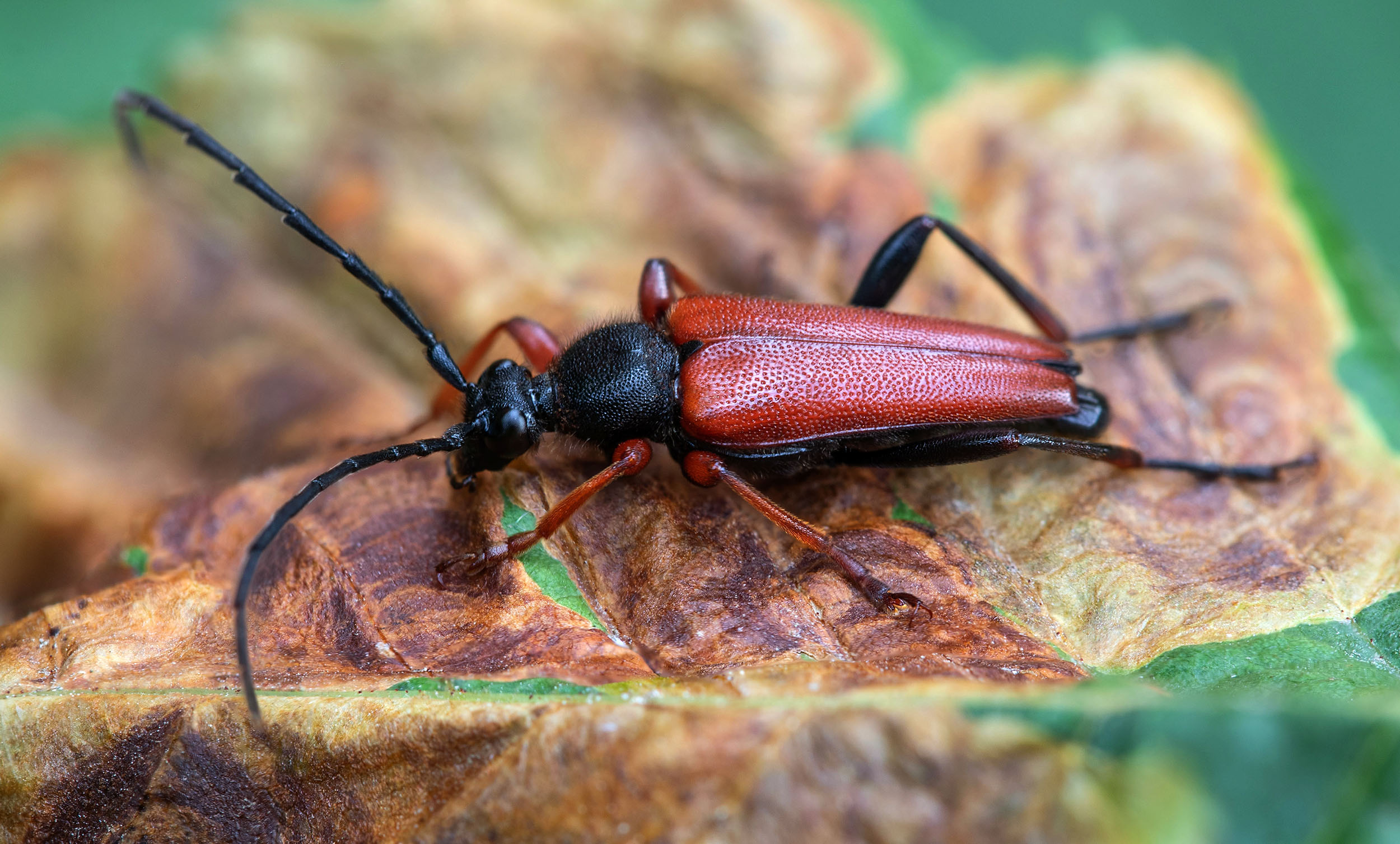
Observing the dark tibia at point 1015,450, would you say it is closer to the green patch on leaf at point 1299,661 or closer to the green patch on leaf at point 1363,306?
the green patch on leaf at point 1363,306

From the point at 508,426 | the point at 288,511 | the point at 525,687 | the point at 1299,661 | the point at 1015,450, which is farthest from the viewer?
the point at 1015,450

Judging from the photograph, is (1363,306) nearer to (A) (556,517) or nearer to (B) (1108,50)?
(B) (1108,50)

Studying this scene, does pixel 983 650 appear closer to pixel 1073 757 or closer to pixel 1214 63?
pixel 1073 757

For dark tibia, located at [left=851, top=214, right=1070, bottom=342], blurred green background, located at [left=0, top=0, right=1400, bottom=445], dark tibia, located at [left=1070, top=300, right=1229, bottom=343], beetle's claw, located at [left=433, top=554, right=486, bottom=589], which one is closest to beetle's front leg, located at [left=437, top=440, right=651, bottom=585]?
beetle's claw, located at [left=433, top=554, right=486, bottom=589]

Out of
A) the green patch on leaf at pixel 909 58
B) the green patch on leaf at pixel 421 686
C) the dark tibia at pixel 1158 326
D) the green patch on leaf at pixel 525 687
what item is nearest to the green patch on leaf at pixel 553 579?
the green patch on leaf at pixel 525 687

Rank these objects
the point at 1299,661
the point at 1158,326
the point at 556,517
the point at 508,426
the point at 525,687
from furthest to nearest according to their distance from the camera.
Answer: the point at 1158,326, the point at 508,426, the point at 556,517, the point at 1299,661, the point at 525,687

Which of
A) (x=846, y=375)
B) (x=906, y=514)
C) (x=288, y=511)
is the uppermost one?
(x=288, y=511)

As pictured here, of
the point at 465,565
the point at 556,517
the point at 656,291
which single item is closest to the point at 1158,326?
the point at 656,291
